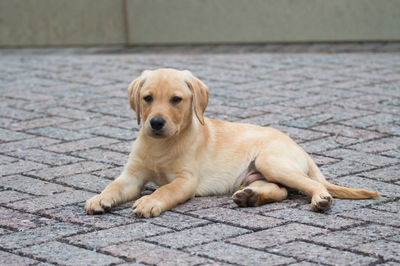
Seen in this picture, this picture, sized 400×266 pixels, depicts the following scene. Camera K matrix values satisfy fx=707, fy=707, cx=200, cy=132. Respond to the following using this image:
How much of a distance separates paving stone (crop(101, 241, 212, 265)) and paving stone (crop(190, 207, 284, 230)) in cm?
53

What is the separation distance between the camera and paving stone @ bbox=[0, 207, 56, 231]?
398 centimetres

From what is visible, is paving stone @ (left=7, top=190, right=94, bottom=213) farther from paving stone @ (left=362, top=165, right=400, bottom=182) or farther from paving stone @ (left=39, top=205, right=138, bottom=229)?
paving stone @ (left=362, top=165, right=400, bottom=182)

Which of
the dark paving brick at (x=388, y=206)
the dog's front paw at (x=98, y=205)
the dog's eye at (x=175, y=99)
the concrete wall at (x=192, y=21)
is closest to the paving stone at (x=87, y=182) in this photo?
the dog's front paw at (x=98, y=205)

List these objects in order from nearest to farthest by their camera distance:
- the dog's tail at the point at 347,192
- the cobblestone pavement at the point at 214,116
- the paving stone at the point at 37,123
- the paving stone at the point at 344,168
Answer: the cobblestone pavement at the point at 214,116, the dog's tail at the point at 347,192, the paving stone at the point at 344,168, the paving stone at the point at 37,123

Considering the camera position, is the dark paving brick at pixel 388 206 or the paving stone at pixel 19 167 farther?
the paving stone at pixel 19 167

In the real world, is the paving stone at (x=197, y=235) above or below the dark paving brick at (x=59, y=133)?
below

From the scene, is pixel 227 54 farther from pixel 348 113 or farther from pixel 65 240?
pixel 65 240

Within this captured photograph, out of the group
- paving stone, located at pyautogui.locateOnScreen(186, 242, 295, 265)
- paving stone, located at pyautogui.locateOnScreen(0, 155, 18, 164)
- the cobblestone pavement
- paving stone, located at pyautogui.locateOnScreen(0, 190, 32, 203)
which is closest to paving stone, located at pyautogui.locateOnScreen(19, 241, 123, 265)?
the cobblestone pavement

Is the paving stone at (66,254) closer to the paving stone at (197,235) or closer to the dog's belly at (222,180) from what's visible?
the paving stone at (197,235)

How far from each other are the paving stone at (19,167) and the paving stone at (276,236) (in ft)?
6.80

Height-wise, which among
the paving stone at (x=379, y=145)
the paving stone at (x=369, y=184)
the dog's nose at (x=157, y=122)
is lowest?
the paving stone at (x=369, y=184)

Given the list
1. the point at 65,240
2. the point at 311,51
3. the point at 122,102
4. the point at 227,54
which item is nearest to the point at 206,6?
the point at 227,54

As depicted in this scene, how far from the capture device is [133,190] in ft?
14.5

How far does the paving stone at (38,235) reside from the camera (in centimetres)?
370
